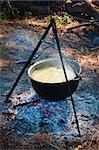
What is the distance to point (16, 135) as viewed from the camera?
4.66 m

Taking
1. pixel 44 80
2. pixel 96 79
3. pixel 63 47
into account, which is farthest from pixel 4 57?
pixel 44 80

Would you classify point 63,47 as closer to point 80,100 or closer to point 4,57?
point 4,57

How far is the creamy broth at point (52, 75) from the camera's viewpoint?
15.2 ft

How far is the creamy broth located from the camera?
15.2 feet

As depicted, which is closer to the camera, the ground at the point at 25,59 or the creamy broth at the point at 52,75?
the ground at the point at 25,59

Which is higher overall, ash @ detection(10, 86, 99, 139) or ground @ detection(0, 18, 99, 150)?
ash @ detection(10, 86, 99, 139)

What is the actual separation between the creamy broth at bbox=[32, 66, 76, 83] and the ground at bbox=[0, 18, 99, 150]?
458 mm

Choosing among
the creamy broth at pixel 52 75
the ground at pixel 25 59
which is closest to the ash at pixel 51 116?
the ground at pixel 25 59

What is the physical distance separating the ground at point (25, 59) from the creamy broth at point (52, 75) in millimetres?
458

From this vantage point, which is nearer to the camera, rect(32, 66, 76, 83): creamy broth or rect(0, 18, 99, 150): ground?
rect(0, 18, 99, 150): ground

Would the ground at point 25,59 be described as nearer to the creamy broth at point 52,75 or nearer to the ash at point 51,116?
the ash at point 51,116

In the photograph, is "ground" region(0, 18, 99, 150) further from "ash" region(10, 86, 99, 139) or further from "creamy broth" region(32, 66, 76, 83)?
"creamy broth" region(32, 66, 76, 83)

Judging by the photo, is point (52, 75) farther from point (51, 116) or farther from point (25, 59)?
point (25, 59)

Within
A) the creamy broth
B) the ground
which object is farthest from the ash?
the creamy broth
